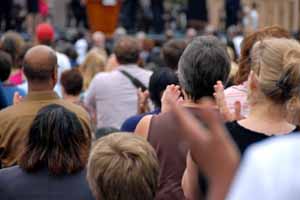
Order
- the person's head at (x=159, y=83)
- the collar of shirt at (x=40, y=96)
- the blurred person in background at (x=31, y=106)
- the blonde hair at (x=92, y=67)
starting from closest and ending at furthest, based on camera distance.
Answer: the blurred person in background at (x=31, y=106), the collar of shirt at (x=40, y=96), the person's head at (x=159, y=83), the blonde hair at (x=92, y=67)

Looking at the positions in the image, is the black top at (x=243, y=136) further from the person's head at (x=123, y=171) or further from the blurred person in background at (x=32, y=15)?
the blurred person in background at (x=32, y=15)

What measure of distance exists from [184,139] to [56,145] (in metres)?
1.99

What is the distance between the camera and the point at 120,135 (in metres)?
2.79

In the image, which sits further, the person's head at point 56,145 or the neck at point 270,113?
the person's head at point 56,145

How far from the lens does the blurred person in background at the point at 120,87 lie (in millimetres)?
6586

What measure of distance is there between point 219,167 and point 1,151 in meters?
3.15

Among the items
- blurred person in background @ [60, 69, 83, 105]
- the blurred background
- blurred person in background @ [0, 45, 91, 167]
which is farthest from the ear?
the blurred background

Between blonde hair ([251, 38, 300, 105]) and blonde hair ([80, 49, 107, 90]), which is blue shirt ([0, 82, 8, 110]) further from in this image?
blonde hair ([251, 38, 300, 105])

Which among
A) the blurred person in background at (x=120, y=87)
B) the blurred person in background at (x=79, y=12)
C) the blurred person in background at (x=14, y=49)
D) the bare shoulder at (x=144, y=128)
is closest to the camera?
the bare shoulder at (x=144, y=128)

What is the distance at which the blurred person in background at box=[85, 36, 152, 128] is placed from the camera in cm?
659

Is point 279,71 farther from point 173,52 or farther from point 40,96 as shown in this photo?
point 173,52

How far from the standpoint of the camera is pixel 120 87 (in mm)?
6602

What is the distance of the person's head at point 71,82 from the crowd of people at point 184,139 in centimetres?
179

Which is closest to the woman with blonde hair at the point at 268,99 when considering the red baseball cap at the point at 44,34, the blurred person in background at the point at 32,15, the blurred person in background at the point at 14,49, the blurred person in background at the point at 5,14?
the blurred person in background at the point at 14,49
